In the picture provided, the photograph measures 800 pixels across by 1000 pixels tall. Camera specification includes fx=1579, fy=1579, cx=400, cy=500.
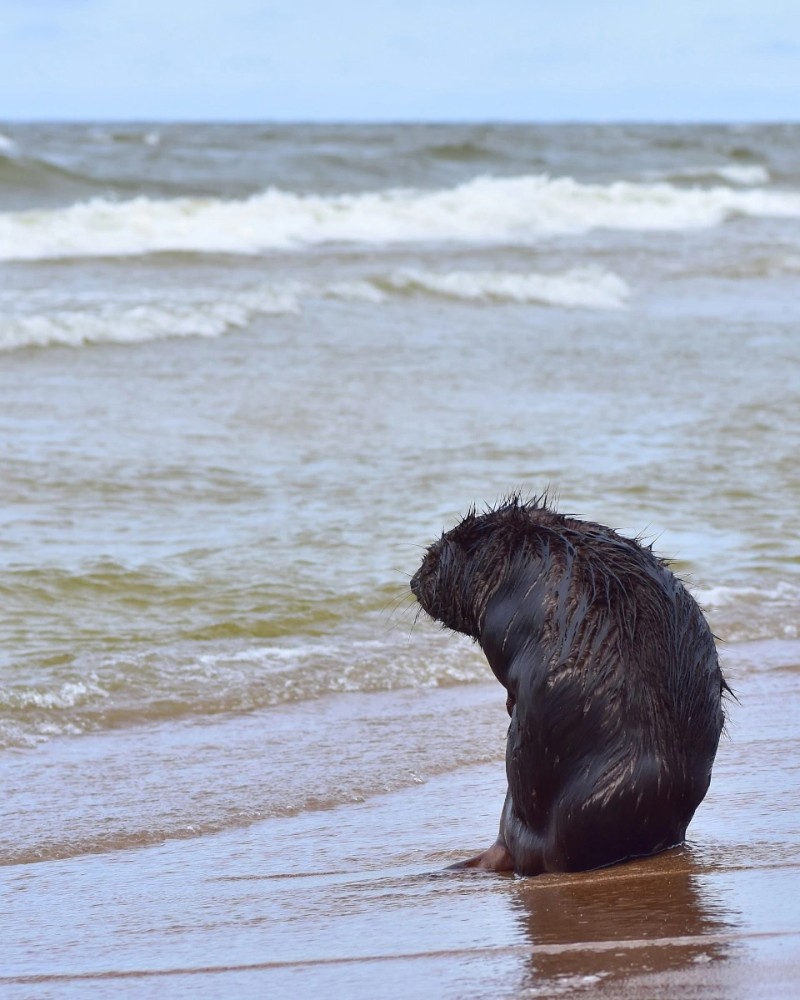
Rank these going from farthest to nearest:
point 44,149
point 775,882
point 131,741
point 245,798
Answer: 1. point 44,149
2. point 131,741
3. point 245,798
4. point 775,882

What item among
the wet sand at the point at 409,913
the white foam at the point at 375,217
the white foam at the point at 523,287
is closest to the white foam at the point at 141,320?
the white foam at the point at 523,287

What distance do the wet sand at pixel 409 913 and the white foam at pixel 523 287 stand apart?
12181 millimetres

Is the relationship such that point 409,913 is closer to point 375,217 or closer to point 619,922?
point 619,922

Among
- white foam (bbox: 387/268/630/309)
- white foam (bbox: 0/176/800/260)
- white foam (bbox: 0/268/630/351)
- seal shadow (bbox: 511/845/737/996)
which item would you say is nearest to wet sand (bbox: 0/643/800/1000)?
seal shadow (bbox: 511/845/737/996)

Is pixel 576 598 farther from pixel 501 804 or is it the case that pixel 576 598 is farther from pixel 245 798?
pixel 245 798

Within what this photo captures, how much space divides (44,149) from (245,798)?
38.3m

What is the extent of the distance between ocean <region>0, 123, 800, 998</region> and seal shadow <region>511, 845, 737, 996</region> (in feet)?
0.07

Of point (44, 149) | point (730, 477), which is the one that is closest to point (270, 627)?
point (730, 477)

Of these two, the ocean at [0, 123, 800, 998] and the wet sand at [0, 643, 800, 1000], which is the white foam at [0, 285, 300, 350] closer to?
the ocean at [0, 123, 800, 998]

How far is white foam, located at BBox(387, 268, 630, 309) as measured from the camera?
1619 cm

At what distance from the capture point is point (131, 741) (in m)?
4.85

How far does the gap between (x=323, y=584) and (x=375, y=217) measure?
63.3 ft

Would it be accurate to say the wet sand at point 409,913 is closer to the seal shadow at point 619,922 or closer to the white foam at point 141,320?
the seal shadow at point 619,922

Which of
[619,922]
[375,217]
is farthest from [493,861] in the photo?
[375,217]
